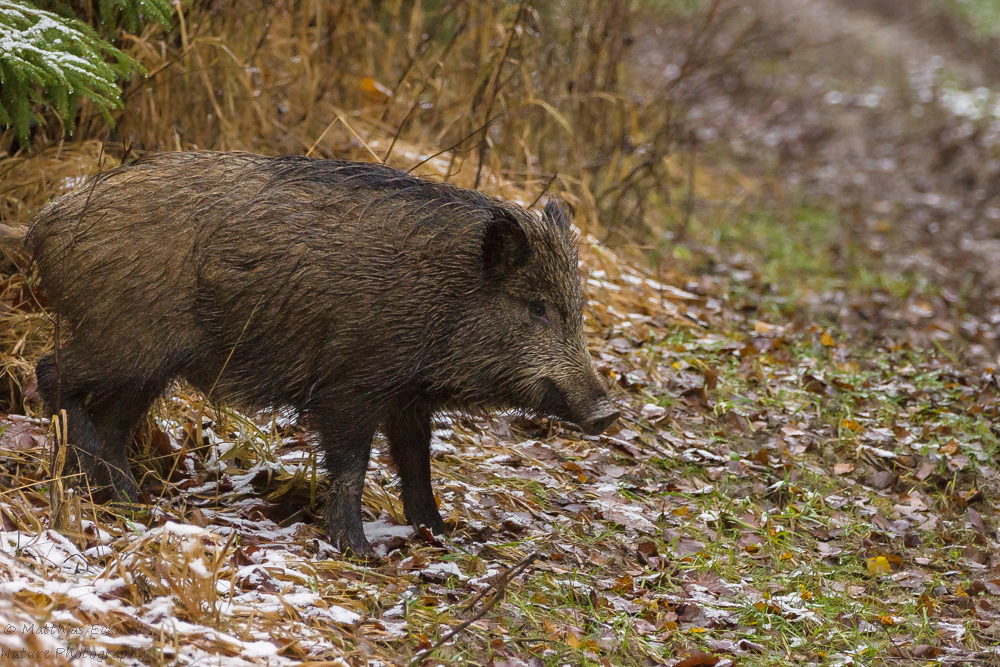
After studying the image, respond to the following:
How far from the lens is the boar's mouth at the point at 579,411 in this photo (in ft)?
13.2

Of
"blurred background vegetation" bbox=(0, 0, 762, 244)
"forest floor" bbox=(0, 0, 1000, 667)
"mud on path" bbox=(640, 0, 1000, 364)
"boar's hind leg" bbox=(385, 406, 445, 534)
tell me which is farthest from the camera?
"mud on path" bbox=(640, 0, 1000, 364)

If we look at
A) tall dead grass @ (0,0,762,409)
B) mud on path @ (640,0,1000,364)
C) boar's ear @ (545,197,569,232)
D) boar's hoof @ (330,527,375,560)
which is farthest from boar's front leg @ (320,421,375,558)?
mud on path @ (640,0,1000,364)

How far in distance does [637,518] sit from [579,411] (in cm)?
94

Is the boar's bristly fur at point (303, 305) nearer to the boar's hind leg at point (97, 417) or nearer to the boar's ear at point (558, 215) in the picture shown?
the boar's hind leg at point (97, 417)

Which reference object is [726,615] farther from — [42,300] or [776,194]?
[776,194]

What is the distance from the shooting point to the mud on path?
888 centimetres

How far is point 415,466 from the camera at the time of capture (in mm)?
4430

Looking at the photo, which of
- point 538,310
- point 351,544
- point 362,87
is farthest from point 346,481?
point 362,87

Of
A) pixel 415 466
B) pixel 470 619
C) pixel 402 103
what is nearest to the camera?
pixel 470 619

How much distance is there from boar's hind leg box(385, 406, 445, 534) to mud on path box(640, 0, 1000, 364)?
4518mm

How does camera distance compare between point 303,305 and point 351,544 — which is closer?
point 303,305

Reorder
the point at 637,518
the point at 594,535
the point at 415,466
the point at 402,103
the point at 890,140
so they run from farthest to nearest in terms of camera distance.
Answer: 1. the point at 890,140
2. the point at 402,103
3. the point at 637,518
4. the point at 594,535
5. the point at 415,466

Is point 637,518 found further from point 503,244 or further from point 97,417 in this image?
point 97,417

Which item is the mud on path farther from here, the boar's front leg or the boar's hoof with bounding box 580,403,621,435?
the boar's front leg
